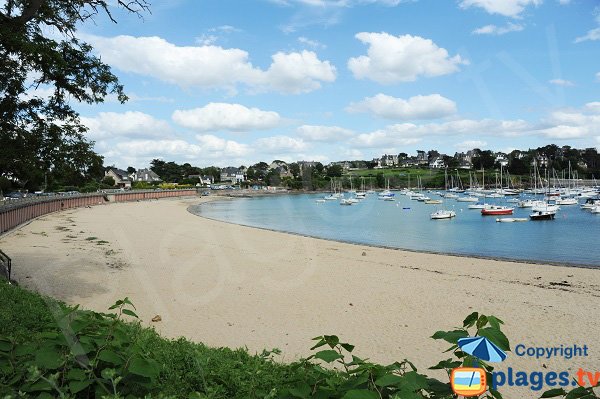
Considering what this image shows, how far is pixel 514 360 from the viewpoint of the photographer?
9.93m

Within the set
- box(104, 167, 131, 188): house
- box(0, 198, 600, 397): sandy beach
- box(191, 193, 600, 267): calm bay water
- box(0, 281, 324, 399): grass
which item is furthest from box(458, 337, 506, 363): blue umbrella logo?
box(104, 167, 131, 188): house

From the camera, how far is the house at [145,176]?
17034 cm

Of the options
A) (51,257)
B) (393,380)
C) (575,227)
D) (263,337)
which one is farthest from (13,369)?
(575,227)

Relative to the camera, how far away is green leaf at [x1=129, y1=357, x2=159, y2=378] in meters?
2.75

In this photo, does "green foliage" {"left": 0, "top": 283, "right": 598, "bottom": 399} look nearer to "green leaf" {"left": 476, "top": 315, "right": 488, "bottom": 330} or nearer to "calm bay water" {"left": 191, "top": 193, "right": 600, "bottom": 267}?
"green leaf" {"left": 476, "top": 315, "right": 488, "bottom": 330}

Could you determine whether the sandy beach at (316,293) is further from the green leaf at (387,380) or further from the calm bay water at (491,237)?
the calm bay water at (491,237)

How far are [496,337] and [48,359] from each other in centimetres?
277

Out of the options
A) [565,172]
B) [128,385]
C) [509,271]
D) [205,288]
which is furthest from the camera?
[565,172]

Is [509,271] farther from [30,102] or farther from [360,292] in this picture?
[30,102]

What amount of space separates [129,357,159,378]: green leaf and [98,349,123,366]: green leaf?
0.35 feet

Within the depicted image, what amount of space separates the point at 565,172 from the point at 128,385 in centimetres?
19193

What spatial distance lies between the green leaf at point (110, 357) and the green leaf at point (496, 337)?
7.43ft

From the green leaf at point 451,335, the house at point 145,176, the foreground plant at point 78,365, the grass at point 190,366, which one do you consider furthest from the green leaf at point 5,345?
the house at point 145,176

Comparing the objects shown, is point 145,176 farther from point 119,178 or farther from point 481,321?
point 481,321
